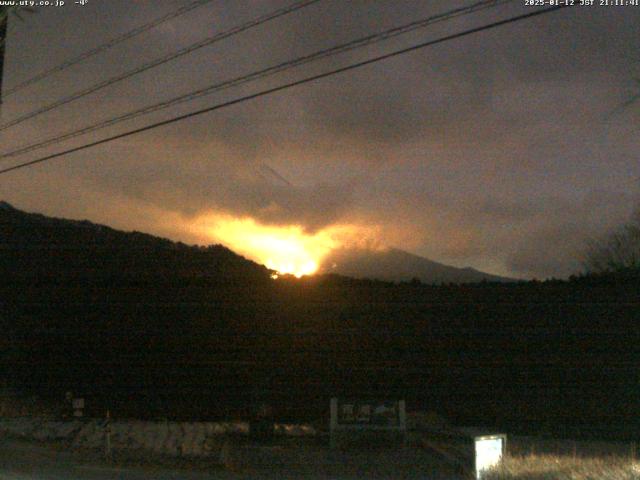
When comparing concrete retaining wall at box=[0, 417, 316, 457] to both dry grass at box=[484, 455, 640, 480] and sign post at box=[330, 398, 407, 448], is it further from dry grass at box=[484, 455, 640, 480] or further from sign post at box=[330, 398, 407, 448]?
dry grass at box=[484, 455, 640, 480]

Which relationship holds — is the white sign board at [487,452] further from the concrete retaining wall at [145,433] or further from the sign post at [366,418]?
the concrete retaining wall at [145,433]

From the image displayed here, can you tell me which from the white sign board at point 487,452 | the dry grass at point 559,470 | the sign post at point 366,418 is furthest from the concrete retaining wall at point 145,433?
the dry grass at point 559,470

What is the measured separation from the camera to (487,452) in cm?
1138

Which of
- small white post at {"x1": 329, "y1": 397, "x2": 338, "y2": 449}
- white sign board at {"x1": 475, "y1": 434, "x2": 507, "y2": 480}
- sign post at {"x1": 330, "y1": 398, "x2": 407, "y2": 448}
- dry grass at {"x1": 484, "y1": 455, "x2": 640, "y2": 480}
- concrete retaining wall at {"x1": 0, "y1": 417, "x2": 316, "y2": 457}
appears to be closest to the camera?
dry grass at {"x1": 484, "y1": 455, "x2": 640, "y2": 480}

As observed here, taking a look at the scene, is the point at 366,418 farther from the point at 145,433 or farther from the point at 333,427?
the point at 145,433

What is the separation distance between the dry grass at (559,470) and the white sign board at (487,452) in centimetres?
16

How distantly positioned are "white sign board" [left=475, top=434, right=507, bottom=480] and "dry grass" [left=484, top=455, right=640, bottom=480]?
0.52 ft

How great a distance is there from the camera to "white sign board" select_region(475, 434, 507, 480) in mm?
11016

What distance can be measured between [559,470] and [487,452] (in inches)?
47.1

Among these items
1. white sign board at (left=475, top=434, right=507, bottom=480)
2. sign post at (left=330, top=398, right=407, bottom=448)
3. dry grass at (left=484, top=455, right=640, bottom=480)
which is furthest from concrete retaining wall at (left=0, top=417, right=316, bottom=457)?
dry grass at (left=484, top=455, right=640, bottom=480)

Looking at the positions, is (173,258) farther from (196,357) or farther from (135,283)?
(196,357)

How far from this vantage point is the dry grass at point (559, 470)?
30.8 feet

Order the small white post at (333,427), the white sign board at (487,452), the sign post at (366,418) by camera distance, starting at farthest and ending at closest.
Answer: the sign post at (366,418)
the small white post at (333,427)
the white sign board at (487,452)

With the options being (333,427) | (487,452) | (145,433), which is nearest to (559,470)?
(487,452)
